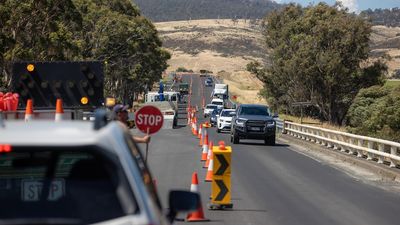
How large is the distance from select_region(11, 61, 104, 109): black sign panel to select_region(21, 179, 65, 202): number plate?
11.8 m

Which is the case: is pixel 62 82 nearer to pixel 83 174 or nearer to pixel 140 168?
pixel 140 168

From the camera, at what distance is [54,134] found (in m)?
4.00

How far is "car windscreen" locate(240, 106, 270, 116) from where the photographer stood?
34.0 m

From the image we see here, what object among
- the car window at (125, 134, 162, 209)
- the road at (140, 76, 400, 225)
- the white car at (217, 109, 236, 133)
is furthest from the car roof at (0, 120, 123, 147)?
the white car at (217, 109, 236, 133)

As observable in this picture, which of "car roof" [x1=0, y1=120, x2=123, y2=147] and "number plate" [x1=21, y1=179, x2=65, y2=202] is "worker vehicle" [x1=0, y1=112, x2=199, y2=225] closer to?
"car roof" [x1=0, y1=120, x2=123, y2=147]

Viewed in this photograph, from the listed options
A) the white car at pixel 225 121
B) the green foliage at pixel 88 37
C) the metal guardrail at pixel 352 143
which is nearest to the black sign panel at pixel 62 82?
the metal guardrail at pixel 352 143

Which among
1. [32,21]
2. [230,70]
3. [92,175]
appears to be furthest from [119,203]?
[230,70]

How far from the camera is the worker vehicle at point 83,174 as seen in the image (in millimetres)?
3928

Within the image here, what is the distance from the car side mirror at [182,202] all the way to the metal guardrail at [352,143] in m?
17.1

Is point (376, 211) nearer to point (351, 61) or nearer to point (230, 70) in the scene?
point (351, 61)

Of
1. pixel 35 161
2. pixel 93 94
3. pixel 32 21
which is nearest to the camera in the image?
pixel 35 161

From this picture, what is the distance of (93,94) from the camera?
17.7m

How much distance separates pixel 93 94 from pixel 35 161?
13383mm

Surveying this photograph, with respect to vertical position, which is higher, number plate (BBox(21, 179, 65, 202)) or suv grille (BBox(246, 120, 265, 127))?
number plate (BBox(21, 179, 65, 202))
